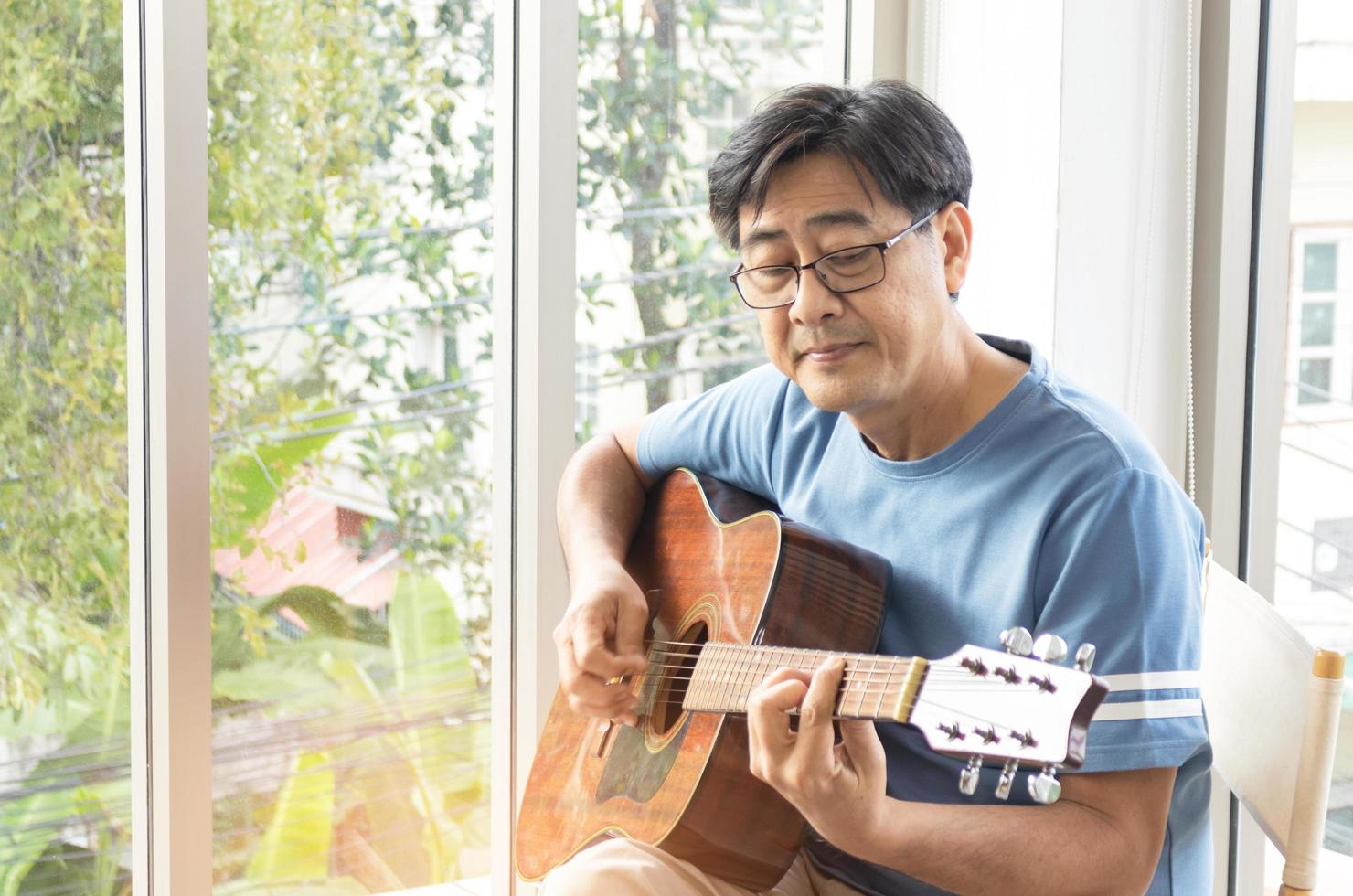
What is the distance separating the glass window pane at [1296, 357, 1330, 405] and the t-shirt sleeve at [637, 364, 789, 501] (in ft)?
2.31

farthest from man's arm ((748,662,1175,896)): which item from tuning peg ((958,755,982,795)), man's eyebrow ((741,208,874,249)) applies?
man's eyebrow ((741,208,874,249))

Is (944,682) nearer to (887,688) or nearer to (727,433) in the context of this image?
(887,688)

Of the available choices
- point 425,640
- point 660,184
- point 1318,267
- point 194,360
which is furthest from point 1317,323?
point 194,360

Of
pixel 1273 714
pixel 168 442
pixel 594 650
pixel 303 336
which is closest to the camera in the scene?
pixel 1273 714

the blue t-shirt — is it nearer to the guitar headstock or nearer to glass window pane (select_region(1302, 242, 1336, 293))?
the guitar headstock

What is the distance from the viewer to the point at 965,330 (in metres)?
1.32

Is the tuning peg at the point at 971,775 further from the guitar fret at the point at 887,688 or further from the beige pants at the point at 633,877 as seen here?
the beige pants at the point at 633,877

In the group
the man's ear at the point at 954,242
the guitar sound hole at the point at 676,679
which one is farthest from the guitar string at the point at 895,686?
the man's ear at the point at 954,242

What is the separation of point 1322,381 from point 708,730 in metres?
0.99

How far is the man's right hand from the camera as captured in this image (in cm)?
144

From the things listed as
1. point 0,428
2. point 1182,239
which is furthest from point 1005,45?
point 0,428

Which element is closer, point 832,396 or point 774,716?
point 774,716

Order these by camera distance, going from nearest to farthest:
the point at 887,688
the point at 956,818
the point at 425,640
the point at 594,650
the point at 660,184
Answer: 1. the point at 887,688
2. the point at 956,818
3. the point at 594,650
4. the point at 425,640
5. the point at 660,184

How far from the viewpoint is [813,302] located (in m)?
1.26
